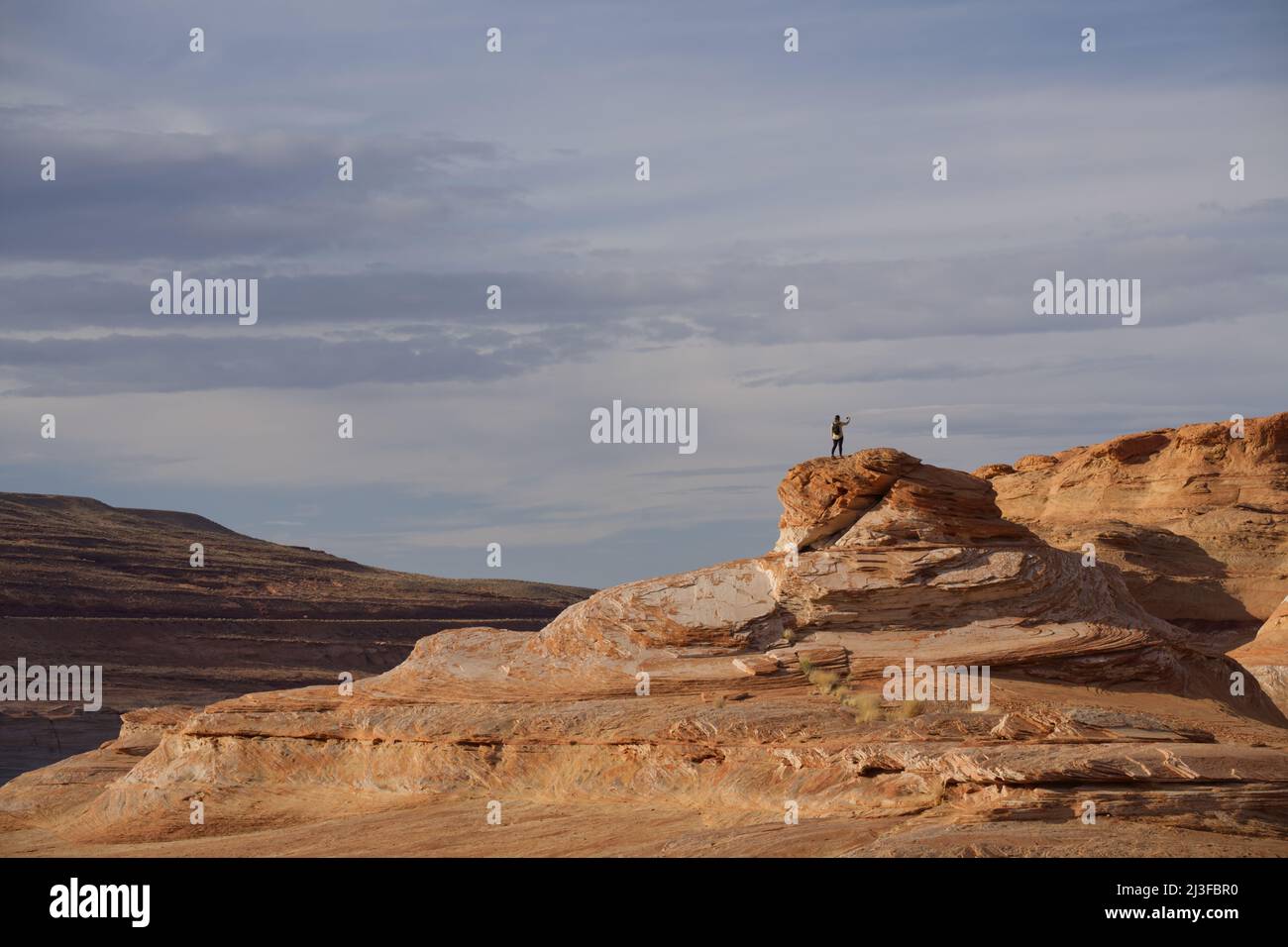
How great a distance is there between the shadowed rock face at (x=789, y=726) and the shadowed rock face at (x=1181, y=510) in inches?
1066

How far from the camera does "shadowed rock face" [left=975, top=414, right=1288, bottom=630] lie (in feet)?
165

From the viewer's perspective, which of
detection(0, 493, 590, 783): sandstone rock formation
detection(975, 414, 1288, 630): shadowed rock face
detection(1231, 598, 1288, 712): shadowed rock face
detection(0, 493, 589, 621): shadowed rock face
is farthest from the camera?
detection(0, 493, 589, 621): shadowed rock face

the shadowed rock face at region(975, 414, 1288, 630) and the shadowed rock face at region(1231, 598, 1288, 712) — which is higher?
the shadowed rock face at region(975, 414, 1288, 630)

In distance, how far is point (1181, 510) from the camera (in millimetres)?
55969

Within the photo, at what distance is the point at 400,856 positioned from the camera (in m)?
18.6

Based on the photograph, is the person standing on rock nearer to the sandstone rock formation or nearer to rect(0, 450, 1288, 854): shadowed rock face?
rect(0, 450, 1288, 854): shadowed rock face

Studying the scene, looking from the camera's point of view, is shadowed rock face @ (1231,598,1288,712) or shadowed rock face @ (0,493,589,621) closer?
shadowed rock face @ (1231,598,1288,712)

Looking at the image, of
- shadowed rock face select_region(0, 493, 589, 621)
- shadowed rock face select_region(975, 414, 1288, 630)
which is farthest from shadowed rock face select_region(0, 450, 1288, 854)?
shadowed rock face select_region(0, 493, 589, 621)

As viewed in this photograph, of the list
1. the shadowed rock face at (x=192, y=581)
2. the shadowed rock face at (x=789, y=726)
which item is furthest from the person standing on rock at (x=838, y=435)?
the shadowed rock face at (x=192, y=581)

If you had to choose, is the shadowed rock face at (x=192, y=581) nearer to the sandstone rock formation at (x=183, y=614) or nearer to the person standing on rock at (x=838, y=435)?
the sandstone rock formation at (x=183, y=614)

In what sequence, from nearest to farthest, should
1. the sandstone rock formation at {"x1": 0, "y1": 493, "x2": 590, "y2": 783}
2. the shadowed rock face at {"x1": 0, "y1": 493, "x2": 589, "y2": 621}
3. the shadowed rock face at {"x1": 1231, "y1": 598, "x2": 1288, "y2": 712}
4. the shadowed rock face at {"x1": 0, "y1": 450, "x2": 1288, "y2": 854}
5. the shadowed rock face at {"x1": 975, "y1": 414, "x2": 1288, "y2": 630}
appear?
the shadowed rock face at {"x1": 0, "y1": 450, "x2": 1288, "y2": 854} < the shadowed rock face at {"x1": 1231, "y1": 598, "x2": 1288, "y2": 712} < the shadowed rock face at {"x1": 975, "y1": 414, "x2": 1288, "y2": 630} < the sandstone rock formation at {"x1": 0, "y1": 493, "x2": 590, "y2": 783} < the shadowed rock face at {"x1": 0, "y1": 493, "x2": 589, "y2": 621}

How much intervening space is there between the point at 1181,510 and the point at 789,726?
A: 4039 cm

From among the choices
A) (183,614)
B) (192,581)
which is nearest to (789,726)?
(183,614)

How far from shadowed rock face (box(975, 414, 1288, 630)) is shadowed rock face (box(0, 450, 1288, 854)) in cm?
2709
